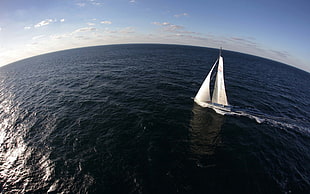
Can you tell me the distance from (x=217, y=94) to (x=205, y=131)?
30.6 ft

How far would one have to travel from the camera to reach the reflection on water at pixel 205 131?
15.5 meters

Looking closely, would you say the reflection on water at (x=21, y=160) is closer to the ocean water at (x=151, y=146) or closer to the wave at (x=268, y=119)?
the ocean water at (x=151, y=146)

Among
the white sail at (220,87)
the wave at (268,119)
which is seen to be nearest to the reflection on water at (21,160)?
the white sail at (220,87)

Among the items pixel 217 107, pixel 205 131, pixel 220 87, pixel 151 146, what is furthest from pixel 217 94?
pixel 151 146

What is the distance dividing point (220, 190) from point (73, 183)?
1521cm

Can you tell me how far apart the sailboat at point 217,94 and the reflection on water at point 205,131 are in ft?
5.41

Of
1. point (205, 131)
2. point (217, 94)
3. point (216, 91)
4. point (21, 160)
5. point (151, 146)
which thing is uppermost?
point (216, 91)

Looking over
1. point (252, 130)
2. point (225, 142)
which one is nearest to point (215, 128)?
point (225, 142)

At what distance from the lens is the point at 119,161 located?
13.7m

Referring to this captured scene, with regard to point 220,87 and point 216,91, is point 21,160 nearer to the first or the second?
point 216,91

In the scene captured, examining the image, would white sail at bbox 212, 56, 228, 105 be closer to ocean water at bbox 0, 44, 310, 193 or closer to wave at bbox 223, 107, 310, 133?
wave at bbox 223, 107, 310, 133

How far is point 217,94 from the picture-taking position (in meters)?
23.6

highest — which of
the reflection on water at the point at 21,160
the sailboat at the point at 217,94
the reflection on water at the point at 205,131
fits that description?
the sailboat at the point at 217,94

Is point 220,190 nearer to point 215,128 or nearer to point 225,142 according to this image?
point 225,142
